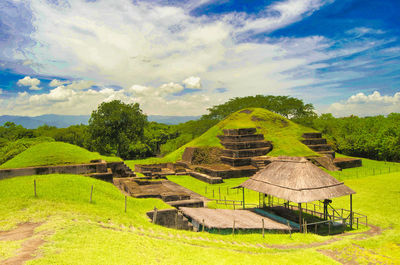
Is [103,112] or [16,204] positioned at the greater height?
[103,112]

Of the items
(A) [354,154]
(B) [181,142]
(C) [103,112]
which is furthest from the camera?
(B) [181,142]

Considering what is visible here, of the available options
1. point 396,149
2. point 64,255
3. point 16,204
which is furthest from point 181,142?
point 64,255

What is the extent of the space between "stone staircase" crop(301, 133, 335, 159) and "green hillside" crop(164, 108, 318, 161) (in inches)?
49.7

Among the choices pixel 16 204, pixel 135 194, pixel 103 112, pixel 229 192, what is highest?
pixel 103 112

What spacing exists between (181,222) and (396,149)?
145 feet

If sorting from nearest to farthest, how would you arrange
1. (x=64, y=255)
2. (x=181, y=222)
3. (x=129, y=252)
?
(x=64, y=255) → (x=129, y=252) → (x=181, y=222)

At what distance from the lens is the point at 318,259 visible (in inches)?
381

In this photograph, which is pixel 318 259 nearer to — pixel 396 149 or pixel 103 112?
pixel 103 112

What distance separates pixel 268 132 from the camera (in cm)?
4344

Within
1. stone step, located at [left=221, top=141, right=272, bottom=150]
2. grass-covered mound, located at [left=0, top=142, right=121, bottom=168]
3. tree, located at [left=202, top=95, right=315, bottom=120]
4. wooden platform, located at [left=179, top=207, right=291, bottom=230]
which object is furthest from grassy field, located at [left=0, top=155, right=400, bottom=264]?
tree, located at [left=202, top=95, right=315, bottom=120]

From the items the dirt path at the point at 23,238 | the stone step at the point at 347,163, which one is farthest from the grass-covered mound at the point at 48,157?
the stone step at the point at 347,163

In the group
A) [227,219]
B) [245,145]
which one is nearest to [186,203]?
[227,219]

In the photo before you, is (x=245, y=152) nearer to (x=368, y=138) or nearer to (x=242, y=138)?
(x=242, y=138)

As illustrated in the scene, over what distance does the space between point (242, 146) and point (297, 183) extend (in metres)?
22.4
